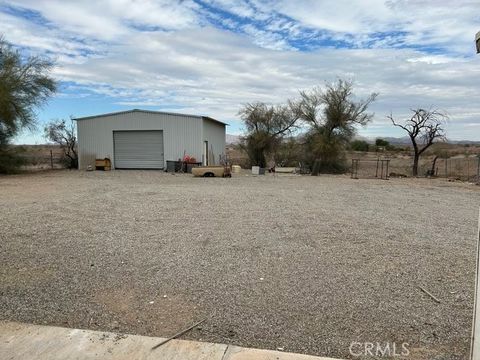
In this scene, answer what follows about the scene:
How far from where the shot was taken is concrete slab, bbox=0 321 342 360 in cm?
314

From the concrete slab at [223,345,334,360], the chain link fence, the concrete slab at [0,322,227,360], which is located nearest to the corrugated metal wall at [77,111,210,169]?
the chain link fence

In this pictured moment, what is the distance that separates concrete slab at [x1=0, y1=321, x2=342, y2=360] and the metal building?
2252cm

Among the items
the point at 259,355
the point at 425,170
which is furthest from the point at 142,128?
the point at 259,355

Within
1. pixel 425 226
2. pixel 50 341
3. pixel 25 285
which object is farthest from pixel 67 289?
pixel 425 226

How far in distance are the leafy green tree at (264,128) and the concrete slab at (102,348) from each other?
27.1 metres

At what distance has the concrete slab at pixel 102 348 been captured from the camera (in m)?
3.14

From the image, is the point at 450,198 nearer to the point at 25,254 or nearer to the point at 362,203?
the point at 362,203

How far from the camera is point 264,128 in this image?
3048 centimetres

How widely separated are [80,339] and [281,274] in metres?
2.49

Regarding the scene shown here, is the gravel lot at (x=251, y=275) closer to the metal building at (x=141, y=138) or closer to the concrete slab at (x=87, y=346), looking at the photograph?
the concrete slab at (x=87, y=346)

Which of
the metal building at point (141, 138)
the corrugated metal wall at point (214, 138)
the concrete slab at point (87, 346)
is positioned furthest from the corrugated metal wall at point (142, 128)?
the concrete slab at point (87, 346)

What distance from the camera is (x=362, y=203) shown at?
1198 centimetres

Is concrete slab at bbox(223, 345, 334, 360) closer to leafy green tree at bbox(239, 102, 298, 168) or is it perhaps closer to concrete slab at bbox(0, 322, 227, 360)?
concrete slab at bbox(0, 322, 227, 360)

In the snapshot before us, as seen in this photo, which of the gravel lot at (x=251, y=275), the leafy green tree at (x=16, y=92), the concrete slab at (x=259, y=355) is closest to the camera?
the concrete slab at (x=259, y=355)
